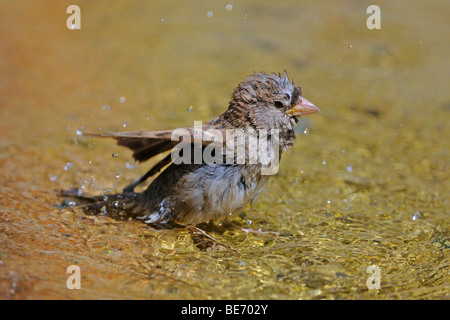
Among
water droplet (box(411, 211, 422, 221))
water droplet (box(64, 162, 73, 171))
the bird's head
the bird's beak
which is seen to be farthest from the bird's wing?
water droplet (box(411, 211, 422, 221))

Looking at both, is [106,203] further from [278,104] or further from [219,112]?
[219,112]

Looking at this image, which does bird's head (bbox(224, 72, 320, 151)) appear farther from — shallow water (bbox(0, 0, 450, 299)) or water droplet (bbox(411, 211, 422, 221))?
water droplet (bbox(411, 211, 422, 221))

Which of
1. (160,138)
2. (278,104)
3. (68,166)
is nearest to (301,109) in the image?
(278,104)

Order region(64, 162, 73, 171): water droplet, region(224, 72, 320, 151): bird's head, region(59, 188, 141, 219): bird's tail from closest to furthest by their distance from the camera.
A: 1. region(224, 72, 320, 151): bird's head
2. region(59, 188, 141, 219): bird's tail
3. region(64, 162, 73, 171): water droplet

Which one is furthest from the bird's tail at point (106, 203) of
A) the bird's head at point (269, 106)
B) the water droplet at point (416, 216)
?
the water droplet at point (416, 216)

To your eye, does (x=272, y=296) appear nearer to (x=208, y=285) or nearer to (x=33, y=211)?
(x=208, y=285)

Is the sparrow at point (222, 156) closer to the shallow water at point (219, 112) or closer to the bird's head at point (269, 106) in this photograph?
the bird's head at point (269, 106)
